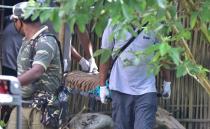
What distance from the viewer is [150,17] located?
4695mm

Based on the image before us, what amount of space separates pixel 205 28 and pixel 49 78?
7.17 feet

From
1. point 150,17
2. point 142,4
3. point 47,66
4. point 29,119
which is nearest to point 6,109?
point 29,119

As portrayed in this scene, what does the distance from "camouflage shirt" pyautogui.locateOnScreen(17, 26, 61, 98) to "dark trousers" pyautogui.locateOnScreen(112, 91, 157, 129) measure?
99cm

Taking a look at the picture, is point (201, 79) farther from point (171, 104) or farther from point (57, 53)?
point (171, 104)

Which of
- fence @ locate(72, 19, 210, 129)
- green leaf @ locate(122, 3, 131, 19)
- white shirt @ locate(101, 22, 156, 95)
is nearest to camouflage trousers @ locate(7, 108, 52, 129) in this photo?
white shirt @ locate(101, 22, 156, 95)

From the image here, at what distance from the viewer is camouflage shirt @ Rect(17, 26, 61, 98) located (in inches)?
267

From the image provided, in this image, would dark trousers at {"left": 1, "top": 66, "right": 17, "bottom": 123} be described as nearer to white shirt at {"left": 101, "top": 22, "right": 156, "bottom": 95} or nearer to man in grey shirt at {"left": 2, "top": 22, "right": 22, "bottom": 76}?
man in grey shirt at {"left": 2, "top": 22, "right": 22, "bottom": 76}

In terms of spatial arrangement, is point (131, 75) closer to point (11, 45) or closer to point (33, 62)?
point (33, 62)

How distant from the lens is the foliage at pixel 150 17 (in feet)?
13.1

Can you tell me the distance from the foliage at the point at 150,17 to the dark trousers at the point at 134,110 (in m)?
1.91

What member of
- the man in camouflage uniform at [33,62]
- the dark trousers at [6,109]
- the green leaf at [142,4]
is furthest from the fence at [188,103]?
the green leaf at [142,4]

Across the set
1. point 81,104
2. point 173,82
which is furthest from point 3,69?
point 173,82

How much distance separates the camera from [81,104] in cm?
1027

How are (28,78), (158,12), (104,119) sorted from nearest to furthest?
(158,12) < (28,78) < (104,119)
